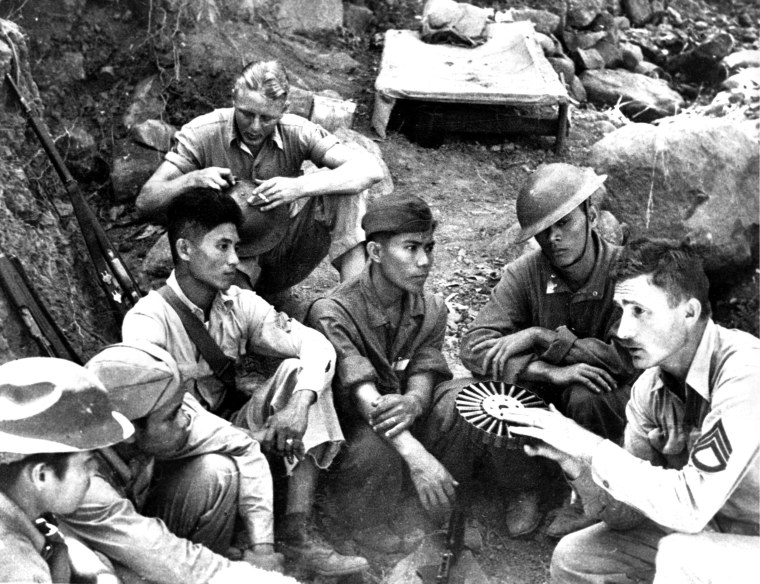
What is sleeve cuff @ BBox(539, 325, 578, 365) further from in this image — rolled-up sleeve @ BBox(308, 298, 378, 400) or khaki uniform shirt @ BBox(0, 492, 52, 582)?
khaki uniform shirt @ BBox(0, 492, 52, 582)

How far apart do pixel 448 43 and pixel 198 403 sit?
22.8ft

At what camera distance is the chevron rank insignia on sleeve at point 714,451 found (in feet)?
10.3

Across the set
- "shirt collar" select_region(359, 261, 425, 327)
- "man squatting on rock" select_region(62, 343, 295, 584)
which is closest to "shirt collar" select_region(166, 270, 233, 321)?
"man squatting on rock" select_region(62, 343, 295, 584)

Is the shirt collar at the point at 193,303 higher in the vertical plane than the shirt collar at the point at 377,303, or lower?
higher

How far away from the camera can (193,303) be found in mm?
4211

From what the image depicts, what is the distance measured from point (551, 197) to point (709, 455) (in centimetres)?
179

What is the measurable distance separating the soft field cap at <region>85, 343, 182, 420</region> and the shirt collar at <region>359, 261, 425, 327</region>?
1.10m

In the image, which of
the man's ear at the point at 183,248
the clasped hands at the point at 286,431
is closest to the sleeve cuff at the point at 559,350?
the clasped hands at the point at 286,431

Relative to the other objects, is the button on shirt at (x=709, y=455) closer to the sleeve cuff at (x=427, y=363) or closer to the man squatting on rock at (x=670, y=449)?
the man squatting on rock at (x=670, y=449)

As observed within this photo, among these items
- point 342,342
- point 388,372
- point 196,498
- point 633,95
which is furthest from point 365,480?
point 633,95

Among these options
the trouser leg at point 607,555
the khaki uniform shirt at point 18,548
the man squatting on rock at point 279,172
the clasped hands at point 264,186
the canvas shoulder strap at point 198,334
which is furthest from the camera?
the man squatting on rock at point 279,172

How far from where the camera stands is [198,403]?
404cm

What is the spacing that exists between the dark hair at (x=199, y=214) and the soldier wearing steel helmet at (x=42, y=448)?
136 cm

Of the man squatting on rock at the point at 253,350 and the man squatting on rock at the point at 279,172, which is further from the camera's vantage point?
the man squatting on rock at the point at 279,172
